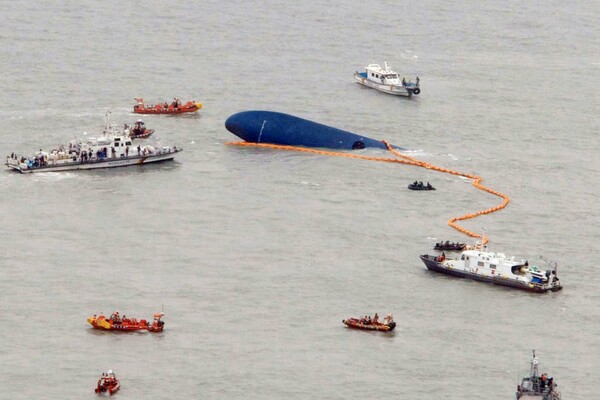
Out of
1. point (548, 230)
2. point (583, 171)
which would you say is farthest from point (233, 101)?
point (548, 230)

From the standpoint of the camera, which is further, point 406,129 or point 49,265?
point 406,129

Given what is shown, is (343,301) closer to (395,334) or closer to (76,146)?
(395,334)

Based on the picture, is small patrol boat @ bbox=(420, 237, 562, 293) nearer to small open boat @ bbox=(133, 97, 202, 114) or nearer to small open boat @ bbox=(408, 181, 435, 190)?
small open boat @ bbox=(408, 181, 435, 190)

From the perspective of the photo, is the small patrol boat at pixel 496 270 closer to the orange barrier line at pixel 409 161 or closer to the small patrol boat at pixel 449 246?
the small patrol boat at pixel 449 246

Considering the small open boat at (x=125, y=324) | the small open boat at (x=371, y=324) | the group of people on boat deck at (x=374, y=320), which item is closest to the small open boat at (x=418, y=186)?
the group of people on boat deck at (x=374, y=320)

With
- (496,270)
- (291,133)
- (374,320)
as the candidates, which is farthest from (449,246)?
(291,133)

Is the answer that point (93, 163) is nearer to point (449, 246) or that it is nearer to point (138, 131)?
→ point (138, 131)
